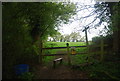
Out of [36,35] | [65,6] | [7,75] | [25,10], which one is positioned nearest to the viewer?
[7,75]

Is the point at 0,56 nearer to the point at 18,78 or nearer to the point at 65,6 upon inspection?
the point at 18,78

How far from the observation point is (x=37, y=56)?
6.77 meters

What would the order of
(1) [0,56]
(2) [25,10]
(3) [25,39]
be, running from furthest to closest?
(2) [25,10] < (3) [25,39] < (1) [0,56]

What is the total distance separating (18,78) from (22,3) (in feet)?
12.0

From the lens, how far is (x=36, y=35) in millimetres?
8117

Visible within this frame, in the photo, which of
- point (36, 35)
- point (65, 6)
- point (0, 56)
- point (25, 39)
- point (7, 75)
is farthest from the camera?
point (65, 6)

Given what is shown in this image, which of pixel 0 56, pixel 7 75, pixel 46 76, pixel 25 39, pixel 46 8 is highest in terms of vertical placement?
pixel 46 8

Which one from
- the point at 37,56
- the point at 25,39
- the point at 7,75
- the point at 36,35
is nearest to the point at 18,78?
the point at 7,75

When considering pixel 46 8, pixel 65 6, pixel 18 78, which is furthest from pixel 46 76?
pixel 65 6

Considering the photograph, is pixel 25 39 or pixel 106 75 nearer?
pixel 106 75

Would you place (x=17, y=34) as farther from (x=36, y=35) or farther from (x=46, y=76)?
(x=36, y=35)

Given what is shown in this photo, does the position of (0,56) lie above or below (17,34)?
below

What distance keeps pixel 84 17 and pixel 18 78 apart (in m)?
6.94

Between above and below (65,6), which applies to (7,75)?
below
